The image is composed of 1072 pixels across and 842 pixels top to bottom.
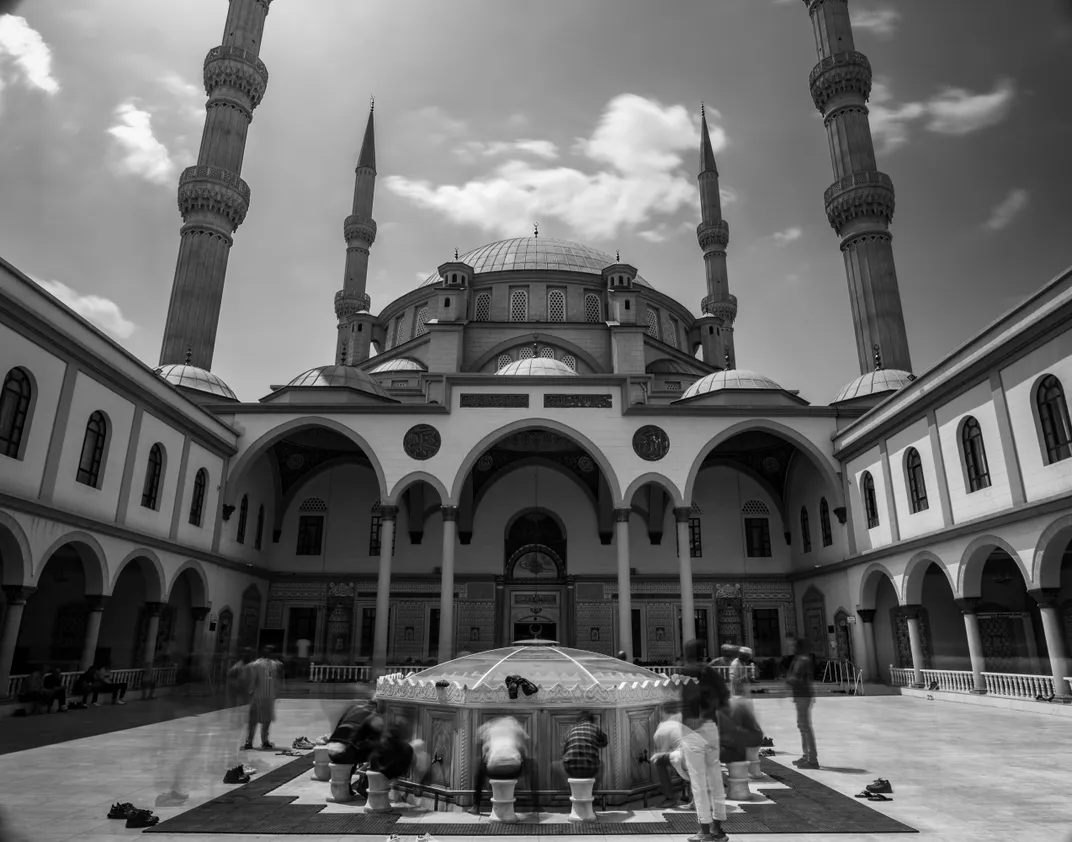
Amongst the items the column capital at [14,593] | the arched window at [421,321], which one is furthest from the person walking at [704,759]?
the arched window at [421,321]

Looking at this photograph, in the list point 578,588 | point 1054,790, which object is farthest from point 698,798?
point 578,588

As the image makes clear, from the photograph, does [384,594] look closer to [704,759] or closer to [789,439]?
[789,439]

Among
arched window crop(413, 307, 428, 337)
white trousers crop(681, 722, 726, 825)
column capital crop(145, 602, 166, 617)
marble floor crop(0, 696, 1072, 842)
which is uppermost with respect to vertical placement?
arched window crop(413, 307, 428, 337)

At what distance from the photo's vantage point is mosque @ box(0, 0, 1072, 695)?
1084 cm

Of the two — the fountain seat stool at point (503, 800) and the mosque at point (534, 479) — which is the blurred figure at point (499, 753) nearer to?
the fountain seat stool at point (503, 800)

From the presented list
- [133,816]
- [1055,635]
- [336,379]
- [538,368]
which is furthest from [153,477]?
[1055,635]

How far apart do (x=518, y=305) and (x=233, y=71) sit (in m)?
12.1

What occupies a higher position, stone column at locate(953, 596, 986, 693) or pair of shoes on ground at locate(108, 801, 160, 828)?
stone column at locate(953, 596, 986, 693)

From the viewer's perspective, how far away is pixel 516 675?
533 cm

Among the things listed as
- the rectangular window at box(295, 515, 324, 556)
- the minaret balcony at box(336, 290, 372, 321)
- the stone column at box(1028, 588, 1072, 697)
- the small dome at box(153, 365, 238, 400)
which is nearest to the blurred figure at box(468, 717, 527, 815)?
the stone column at box(1028, 588, 1072, 697)

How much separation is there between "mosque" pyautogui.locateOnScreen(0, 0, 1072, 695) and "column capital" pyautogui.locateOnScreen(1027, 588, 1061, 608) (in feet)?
0.10

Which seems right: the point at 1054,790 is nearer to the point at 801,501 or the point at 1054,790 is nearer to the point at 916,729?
the point at 916,729

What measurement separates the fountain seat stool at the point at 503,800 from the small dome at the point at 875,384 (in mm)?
15982

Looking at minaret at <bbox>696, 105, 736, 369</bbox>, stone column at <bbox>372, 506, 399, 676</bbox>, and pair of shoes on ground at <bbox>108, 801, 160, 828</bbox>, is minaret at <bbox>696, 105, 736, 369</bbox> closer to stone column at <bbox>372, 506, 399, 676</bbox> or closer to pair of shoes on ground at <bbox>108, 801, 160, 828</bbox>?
stone column at <bbox>372, 506, 399, 676</bbox>
